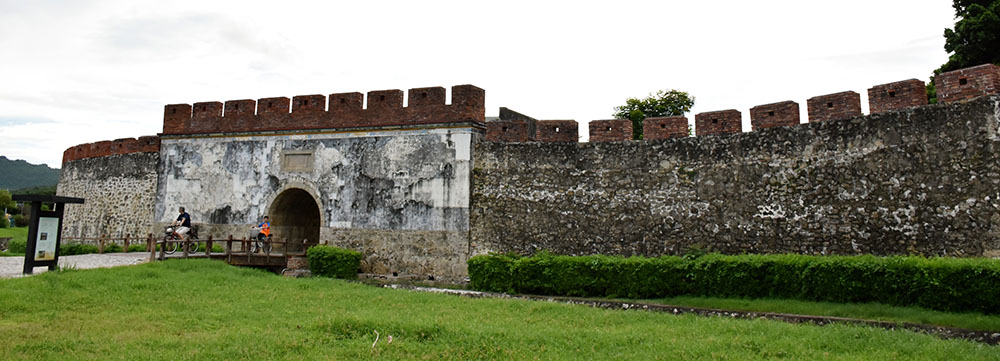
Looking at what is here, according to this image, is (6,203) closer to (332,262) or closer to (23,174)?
(332,262)

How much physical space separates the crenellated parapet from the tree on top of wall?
5113 millimetres

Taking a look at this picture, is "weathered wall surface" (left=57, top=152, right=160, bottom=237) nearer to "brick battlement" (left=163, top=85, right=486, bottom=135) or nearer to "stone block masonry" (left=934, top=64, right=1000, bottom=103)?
"brick battlement" (left=163, top=85, right=486, bottom=135)

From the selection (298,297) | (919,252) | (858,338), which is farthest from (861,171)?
(298,297)

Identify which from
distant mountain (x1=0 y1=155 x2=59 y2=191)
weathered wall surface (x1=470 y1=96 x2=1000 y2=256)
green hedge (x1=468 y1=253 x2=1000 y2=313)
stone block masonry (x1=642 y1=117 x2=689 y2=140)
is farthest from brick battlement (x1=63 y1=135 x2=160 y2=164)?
distant mountain (x1=0 y1=155 x2=59 y2=191)

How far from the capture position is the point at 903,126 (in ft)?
30.1

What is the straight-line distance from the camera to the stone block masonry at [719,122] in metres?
11.1

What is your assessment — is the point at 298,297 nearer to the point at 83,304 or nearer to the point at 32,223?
the point at 83,304

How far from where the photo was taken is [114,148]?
57.5 feet

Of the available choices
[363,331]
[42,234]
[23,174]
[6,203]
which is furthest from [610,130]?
[23,174]

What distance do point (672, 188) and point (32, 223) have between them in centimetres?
1101

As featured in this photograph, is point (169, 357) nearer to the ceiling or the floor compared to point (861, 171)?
nearer to the floor

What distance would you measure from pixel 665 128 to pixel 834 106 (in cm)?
296

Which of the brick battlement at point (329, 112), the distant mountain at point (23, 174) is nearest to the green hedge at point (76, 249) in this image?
the brick battlement at point (329, 112)

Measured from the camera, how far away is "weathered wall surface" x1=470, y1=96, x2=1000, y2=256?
8.61m
